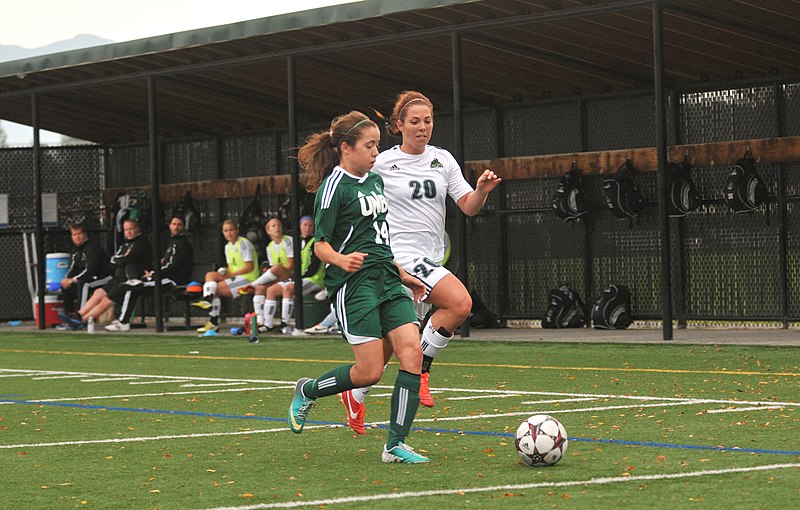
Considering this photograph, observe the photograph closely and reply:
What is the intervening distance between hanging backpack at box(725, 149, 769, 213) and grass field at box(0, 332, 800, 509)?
3561 mm

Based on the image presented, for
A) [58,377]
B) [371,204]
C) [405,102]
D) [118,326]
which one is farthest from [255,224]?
[371,204]

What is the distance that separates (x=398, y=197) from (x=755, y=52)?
9.62 metres

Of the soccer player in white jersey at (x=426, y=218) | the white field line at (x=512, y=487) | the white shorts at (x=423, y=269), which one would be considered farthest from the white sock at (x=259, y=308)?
the white field line at (x=512, y=487)

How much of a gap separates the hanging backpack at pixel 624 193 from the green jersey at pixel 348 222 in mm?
12259

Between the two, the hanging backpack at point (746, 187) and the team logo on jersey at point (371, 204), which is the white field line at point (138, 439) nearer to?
the team logo on jersey at point (371, 204)

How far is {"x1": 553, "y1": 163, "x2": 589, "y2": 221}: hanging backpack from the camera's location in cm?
2072

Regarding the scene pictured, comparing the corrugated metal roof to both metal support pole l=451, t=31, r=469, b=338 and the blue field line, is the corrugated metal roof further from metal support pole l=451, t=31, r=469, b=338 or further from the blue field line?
the blue field line

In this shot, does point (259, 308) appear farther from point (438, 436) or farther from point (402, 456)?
point (402, 456)

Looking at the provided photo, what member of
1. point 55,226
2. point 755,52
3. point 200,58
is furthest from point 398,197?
point 55,226

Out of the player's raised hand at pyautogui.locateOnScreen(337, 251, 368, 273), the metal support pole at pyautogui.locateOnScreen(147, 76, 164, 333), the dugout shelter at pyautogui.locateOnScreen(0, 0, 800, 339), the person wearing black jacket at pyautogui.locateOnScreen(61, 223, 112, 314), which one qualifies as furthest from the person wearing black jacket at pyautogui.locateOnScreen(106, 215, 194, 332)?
the player's raised hand at pyautogui.locateOnScreen(337, 251, 368, 273)

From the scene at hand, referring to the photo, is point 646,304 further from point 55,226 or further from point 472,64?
point 55,226

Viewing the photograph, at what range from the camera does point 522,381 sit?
12875 millimetres

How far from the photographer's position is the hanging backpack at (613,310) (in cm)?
2020

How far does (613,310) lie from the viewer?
66.3 ft
